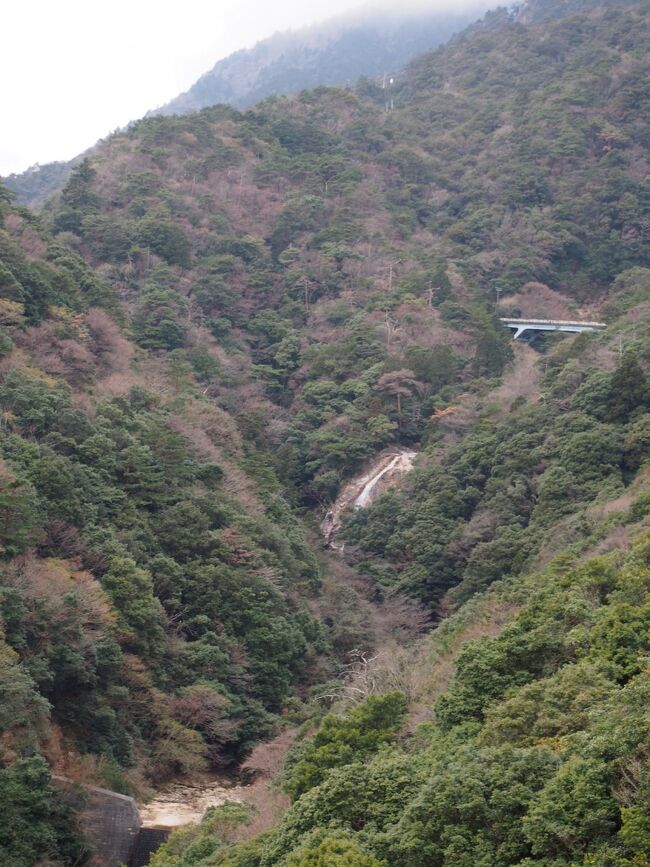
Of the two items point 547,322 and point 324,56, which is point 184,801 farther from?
point 324,56

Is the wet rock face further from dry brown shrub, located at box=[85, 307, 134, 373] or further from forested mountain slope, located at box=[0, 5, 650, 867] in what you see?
dry brown shrub, located at box=[85, 307, 134, 373]

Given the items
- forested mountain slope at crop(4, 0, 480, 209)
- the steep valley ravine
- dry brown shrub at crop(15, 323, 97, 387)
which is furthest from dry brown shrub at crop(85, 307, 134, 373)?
forested mountain slope at crop(4, 0, 480, 209)

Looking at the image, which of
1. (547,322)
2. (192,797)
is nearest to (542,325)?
(547,322)

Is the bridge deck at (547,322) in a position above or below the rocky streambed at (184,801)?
below

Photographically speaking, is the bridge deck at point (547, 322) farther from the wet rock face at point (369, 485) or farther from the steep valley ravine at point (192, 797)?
the steep valley ravine at point (192, 797)

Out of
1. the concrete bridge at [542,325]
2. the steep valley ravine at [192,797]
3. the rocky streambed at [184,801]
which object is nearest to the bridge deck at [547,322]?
the concrete bridge at [542,325]
